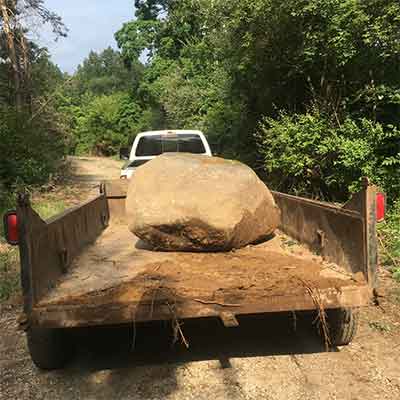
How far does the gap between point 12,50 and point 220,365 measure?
54.1ft

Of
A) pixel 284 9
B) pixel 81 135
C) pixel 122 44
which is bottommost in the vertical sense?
pixel 81 135

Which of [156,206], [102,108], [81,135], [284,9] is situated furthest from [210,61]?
[81,135]

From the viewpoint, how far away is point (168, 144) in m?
8.34

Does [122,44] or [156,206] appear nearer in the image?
[156,206]

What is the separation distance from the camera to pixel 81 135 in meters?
50.4

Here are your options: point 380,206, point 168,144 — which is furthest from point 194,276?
point 168,144

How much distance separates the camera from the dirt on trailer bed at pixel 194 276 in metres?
3.12

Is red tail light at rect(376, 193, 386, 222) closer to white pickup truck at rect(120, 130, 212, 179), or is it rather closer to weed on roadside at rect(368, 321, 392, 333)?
weed on roadside at rect(368, 321, 392, 333)

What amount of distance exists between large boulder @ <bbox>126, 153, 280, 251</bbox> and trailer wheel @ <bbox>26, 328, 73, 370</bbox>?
117 centimetres

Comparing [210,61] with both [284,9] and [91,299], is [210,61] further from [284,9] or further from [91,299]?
[91,299]

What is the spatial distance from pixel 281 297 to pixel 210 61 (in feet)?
70.5

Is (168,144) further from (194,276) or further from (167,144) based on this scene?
(194,276)

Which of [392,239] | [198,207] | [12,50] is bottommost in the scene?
[392,239]

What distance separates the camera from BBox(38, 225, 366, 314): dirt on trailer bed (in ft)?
10.2
